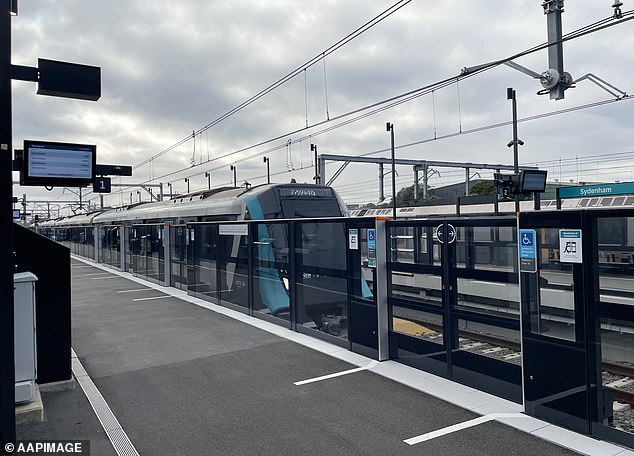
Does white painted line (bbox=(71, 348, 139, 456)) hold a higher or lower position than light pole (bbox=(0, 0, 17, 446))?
lower

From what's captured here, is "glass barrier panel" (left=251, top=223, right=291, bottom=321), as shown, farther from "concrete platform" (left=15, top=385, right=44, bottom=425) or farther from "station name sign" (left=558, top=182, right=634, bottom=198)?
"station name sign" (left=558, top=182, right=634, bottom=198)

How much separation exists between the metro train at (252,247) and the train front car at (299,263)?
0.01 metres

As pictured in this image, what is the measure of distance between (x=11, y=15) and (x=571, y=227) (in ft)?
15.5

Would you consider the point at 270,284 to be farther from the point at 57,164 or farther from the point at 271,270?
the point at 57,164

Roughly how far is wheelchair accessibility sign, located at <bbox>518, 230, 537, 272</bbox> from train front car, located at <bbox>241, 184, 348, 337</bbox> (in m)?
2.90

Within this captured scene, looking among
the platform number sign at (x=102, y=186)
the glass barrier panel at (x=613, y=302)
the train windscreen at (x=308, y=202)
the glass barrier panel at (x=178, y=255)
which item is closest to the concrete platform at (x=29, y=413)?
the glass barrier panel at (x=613, y=302)

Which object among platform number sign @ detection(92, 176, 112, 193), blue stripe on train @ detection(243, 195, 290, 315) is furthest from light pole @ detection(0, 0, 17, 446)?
platform number sign @ detection(92, 176, 112, 193)

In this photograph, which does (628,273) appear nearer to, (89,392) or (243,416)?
(243,416)

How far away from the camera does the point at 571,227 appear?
439 centimetres

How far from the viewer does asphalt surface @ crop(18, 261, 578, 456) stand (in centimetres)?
414

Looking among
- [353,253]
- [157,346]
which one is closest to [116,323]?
[157,346]

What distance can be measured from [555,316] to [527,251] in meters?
0.64

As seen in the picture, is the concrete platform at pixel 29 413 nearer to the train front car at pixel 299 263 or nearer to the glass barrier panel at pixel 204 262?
the train front car at pixel 299 263

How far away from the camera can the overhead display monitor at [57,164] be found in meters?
4.82
